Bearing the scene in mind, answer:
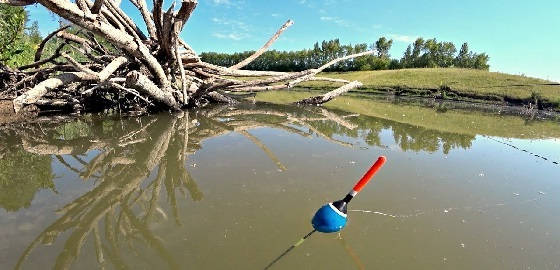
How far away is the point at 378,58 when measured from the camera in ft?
174

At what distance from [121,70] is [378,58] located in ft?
162

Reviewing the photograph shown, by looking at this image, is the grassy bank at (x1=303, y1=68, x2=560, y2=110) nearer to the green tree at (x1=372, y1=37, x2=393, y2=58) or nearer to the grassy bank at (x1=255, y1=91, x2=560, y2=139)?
the grassy bank at (x1=255, y1=91, x2=560, y2=139)

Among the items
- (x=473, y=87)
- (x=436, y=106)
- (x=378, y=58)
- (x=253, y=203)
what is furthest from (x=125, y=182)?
(x=378, y=58)

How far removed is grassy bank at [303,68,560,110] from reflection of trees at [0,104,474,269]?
1697 centimetres

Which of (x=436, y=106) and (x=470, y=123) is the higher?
(x=436, y=106)

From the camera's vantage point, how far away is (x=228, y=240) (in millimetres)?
2396

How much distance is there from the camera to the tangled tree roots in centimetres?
620

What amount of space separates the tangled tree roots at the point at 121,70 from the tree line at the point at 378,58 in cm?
4235

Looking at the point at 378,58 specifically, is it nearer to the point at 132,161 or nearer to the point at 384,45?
the point at 384,45

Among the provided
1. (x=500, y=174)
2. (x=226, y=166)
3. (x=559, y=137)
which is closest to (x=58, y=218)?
(x=226, y=166)

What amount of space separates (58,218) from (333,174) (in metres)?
2.71

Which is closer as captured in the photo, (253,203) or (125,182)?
(253,203)

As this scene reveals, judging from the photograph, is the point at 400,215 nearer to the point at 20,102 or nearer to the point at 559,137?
the point at 20,102

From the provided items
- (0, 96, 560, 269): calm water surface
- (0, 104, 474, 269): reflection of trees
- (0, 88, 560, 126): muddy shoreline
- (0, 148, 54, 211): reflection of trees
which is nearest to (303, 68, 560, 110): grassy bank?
(0, 88, 560, 126): muddy shoreline
